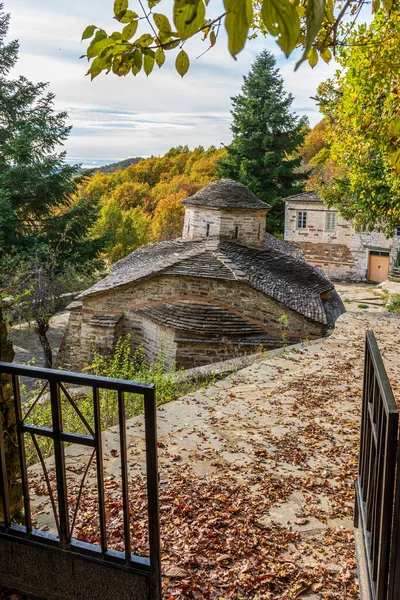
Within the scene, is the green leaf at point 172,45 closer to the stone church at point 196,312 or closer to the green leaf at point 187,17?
the green leaf at point 187,17

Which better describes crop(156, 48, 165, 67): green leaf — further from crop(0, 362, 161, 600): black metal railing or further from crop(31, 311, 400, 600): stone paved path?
crop(31, 311, 400, 600): stone paved path

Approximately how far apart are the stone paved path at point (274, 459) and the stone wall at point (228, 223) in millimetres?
12082

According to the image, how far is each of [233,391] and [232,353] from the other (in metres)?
8.05

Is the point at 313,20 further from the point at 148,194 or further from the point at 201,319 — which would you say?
the point at 148,194

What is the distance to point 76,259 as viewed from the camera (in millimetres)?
23469

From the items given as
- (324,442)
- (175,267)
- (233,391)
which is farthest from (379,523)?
(175,267)

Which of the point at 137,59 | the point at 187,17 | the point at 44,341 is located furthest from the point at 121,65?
the point at 44,341

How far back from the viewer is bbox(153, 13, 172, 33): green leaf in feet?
6.90

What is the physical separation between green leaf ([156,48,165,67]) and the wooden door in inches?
1196

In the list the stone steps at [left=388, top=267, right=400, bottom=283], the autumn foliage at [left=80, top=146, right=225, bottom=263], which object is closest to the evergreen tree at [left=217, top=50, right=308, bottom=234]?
the autumn foliage at [left=80, top=146, right=225, bottom=263]

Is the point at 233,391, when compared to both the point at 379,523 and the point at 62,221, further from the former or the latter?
the point at 62,221

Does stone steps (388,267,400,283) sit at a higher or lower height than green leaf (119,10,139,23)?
lower

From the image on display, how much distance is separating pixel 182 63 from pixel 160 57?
367mm

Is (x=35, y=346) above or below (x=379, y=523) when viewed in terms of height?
A: below
